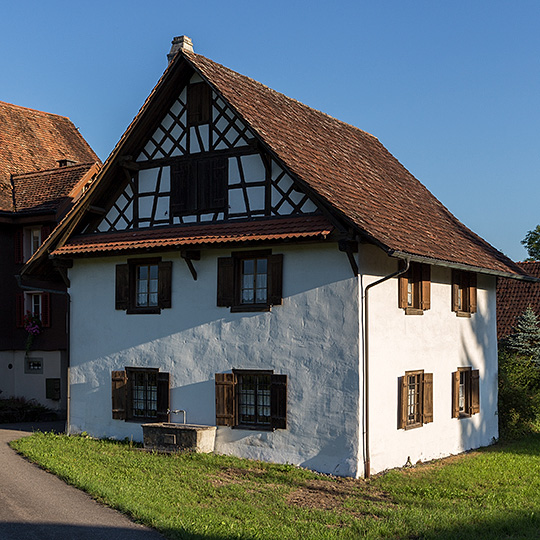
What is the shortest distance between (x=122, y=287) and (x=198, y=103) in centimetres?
466

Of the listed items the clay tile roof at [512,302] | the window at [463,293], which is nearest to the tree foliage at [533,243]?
the clay tile roof at [512,302]

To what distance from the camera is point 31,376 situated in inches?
1086

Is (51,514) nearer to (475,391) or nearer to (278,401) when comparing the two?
(278,401)

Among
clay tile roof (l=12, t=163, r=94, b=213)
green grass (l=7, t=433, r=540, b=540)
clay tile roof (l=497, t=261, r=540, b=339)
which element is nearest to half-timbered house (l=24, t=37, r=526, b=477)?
green grass (l=7, t=433, r=540, b=540)

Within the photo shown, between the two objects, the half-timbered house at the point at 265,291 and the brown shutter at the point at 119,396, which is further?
the brown shutter at the point at 119,396

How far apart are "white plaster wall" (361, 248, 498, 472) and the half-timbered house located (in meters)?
0.05

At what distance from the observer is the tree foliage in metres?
52.1

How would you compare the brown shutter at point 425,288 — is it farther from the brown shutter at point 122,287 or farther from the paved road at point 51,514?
the paved road at point 51,514

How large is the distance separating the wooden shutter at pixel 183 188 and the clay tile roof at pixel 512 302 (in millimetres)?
16197

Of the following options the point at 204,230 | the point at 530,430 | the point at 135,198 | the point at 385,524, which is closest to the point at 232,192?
the point at 204,230

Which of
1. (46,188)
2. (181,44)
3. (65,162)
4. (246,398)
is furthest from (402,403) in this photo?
(65,162)

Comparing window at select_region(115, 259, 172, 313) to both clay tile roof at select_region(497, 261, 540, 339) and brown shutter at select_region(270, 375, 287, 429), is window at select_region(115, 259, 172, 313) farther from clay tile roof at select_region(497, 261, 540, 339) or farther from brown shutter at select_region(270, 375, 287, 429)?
clay tile roof at select_region(497, 261, 540, 339)

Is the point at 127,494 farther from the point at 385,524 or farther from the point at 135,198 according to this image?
the point at 135,198

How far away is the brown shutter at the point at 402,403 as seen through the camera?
1723 centimetres
